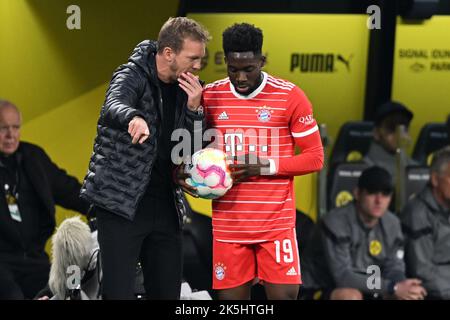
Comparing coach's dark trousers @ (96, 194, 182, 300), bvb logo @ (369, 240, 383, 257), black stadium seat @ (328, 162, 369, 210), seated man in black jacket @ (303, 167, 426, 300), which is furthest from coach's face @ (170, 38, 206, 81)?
black stadium seat @ (328, 162, 369, 210)

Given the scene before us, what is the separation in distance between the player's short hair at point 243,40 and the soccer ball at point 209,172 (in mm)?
428

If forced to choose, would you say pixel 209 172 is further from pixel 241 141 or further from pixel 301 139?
pixel 301 139

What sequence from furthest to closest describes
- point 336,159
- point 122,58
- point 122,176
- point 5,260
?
point 336,159, point 122,58, point 5,260, point 122,176

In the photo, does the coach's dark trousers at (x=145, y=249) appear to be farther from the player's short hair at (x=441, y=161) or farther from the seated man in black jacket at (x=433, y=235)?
the player's short hair at (x=441, y=161)

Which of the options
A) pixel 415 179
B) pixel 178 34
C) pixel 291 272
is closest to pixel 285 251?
pixel 291 272

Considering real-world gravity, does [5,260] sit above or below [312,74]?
below

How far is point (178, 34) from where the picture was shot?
16.0ft

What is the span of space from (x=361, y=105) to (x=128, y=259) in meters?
3.87

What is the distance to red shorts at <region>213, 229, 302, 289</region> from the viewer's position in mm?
5109

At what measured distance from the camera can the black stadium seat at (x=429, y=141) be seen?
8.54 metres

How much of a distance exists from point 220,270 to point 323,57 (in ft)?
11.8
